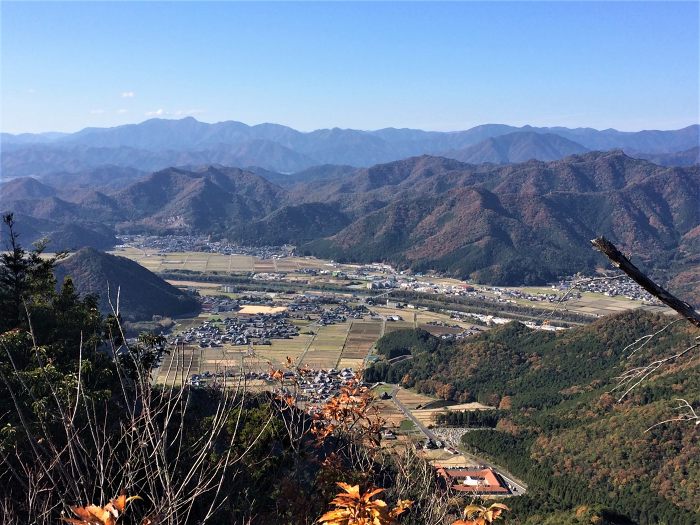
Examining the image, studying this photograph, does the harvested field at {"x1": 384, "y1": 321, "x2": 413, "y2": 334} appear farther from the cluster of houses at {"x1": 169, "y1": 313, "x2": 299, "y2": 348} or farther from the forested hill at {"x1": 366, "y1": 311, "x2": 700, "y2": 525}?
the cluster of houses at {"x1": 169, "y1": 313, "x2": 299, "y2": 348}

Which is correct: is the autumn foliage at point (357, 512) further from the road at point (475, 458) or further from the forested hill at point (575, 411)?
the road at point (475, 458)

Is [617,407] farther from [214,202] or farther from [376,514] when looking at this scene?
[214,202]

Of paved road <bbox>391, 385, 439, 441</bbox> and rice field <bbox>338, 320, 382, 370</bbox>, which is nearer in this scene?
paved road <bbox>391, 385, 439, 441</bbox>

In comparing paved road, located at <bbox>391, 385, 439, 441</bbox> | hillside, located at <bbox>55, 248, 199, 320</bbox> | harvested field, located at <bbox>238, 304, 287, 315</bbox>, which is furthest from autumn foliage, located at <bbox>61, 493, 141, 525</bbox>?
harvested field, located at <bbox>238, 304, 287, 315</bbox>

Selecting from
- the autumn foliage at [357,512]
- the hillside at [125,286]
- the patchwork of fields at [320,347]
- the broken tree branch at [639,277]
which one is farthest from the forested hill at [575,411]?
the hillside at [125,286]

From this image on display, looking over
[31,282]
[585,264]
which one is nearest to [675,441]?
[31,282]
